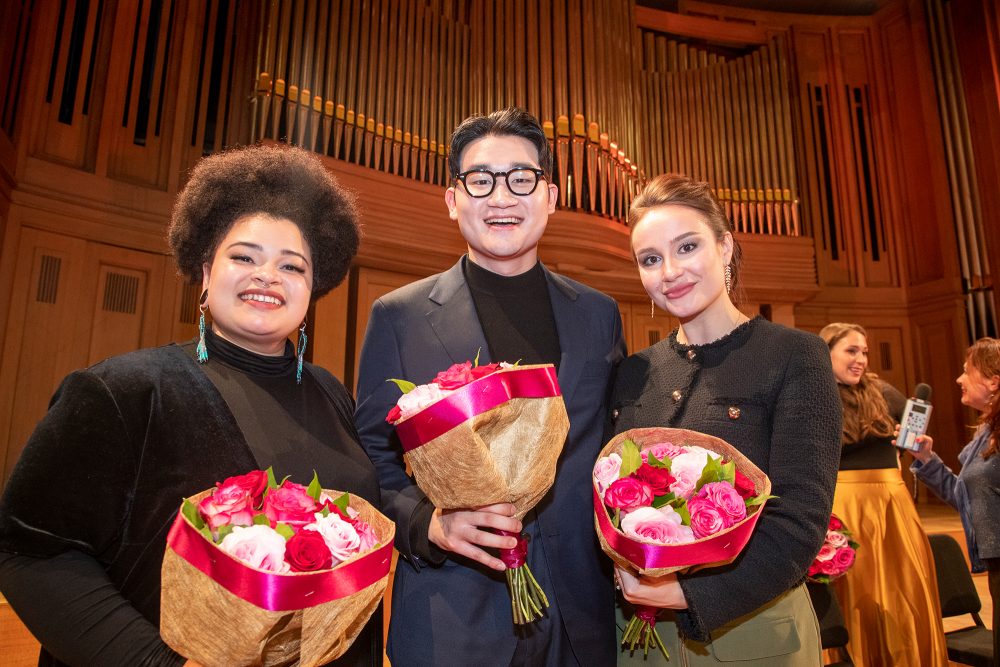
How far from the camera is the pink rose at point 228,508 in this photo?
92 cm

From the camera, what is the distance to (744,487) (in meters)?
1.15

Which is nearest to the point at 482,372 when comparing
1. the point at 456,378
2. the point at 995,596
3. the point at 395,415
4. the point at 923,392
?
the point at 456,378

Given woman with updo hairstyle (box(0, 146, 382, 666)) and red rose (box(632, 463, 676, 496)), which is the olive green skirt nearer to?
red rose (box(632, 463, 676, 496))

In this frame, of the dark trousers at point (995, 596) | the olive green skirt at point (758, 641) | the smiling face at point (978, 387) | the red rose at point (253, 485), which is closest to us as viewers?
the red rose at point (253, 485)

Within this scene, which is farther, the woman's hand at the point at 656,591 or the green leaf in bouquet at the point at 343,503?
the woman's hand at the point at 656,591

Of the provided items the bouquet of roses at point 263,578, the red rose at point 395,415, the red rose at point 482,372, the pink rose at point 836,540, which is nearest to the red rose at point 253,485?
the bouquet of roses at point 263,578

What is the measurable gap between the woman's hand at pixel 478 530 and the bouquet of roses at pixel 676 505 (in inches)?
6.8

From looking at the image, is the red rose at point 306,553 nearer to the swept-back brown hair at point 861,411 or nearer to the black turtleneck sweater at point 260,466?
the black turtleneck sweater at point 260,466

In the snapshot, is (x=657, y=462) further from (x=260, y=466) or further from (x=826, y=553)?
(x=826, y=553)

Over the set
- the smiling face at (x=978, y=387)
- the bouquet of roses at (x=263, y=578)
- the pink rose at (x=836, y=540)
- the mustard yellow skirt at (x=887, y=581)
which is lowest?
the mustard yellow skirt at (x=887, y=581)

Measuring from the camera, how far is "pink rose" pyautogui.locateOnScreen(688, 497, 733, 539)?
1087mm

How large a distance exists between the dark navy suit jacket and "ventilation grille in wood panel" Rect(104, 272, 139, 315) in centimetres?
333

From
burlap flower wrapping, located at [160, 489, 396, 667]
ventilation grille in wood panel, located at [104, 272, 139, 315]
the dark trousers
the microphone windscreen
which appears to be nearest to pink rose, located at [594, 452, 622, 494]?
burlap flower wrapping, located at [160, 489, 396, 667]

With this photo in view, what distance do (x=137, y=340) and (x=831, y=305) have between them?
6.44m
